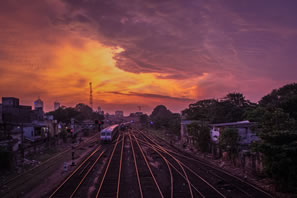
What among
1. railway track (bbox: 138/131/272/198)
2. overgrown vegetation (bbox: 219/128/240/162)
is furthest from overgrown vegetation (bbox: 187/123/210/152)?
railway track (bbox: 138/131/272/198)

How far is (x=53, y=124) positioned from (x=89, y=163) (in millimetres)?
36063

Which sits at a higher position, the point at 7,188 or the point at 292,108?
the point at 292,108

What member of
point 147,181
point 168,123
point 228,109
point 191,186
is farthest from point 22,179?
point 168,123

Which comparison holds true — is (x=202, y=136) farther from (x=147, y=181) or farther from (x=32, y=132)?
(x=32, y=132)

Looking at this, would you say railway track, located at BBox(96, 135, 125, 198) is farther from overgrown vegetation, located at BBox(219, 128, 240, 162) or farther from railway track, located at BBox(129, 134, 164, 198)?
overgrown vegetation, located at BBox(219, 128, 240, 162)

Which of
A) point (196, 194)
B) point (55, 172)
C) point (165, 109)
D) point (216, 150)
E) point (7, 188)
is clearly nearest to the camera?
point (196, 194)

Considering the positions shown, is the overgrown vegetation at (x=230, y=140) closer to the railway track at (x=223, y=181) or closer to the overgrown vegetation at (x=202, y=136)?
the railway track at (x=223, y=181)

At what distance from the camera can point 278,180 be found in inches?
587

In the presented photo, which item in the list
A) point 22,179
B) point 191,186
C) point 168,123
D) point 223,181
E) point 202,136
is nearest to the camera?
point 191,186

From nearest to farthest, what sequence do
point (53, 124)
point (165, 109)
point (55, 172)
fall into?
point (55, 172) → point (53, 124) → point (165, 109)

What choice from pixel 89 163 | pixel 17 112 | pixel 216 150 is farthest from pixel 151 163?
pixel 17 112

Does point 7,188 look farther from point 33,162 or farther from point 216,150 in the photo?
point 216,150

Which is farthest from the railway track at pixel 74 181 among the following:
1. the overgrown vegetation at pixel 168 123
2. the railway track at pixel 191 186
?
the overgrown vegetation at pixel 168 123

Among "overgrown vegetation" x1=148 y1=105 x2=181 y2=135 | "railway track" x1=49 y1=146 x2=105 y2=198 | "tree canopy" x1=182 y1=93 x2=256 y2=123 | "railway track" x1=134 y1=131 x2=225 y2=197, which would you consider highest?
"tree canopy" x1=182 y1=93 x2=256 y2=123
